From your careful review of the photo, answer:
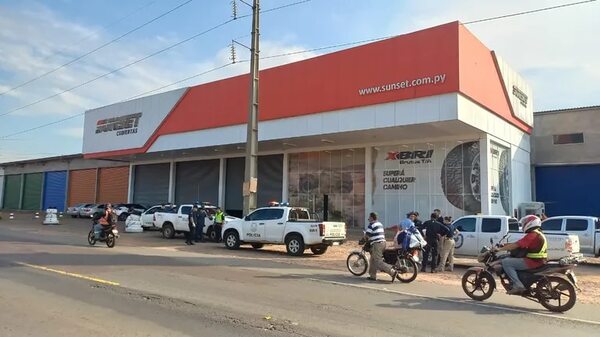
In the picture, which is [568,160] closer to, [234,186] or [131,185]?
[234,186]

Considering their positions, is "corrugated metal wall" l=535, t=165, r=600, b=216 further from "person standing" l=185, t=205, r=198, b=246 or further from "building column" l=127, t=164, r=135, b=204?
"building column" l=127, t=164, r=135, b=204

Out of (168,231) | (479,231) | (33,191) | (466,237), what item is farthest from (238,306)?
(33,191)

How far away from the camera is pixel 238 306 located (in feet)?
27.8

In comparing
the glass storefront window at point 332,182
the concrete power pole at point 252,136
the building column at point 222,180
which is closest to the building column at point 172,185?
the building column at point 222,180

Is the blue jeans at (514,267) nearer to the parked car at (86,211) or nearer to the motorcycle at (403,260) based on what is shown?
the motorcycle at (403,260)

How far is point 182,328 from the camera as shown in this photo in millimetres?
6910

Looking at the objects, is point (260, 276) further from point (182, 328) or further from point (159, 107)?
point (159, 107)

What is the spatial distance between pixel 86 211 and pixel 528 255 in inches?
1697

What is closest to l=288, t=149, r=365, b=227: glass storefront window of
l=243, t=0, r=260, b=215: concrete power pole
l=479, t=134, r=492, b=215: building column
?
l=479, t=134, r=492, b=215: building column

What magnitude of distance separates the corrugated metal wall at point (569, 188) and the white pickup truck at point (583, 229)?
1501 cm

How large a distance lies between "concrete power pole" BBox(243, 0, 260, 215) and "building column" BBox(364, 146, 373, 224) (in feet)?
31.6

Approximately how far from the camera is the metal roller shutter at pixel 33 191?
61.5 meters

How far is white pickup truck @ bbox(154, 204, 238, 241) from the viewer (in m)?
24.3

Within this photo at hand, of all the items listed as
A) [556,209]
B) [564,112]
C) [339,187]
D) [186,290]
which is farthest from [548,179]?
[186,290]
